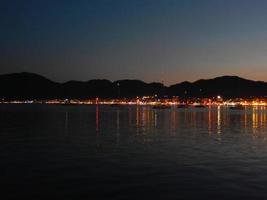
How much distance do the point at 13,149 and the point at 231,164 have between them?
1873cm

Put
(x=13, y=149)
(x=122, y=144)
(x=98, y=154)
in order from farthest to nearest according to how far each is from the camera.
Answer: (x=122, y=144) < (x=13, y=149) < (x=98, y=154)

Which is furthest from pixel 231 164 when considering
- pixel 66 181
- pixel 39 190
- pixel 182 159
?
pixel 39 190

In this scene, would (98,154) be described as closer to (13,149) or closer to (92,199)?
(13,149)

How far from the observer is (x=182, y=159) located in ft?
98.4

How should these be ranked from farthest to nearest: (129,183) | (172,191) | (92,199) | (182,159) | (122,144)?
(122,144) → (182,159) → (129,183) → (172,191) → (92,199)

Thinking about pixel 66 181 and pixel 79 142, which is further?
pixel 79 142

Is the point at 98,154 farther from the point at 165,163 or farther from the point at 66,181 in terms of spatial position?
the point at 66,181

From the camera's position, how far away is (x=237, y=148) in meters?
36.9

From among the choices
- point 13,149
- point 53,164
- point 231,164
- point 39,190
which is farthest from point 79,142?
point 39,190

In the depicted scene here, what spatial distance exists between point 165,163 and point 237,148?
36.4 feet

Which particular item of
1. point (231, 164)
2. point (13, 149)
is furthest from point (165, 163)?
point (13, 149)

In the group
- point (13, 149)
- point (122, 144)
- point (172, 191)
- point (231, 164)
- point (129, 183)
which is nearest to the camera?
point (172, 191)

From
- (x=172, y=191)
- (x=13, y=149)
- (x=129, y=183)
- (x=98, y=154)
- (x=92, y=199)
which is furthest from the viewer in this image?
(x=13, y=149)

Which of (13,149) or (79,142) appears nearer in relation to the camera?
(13,149)
